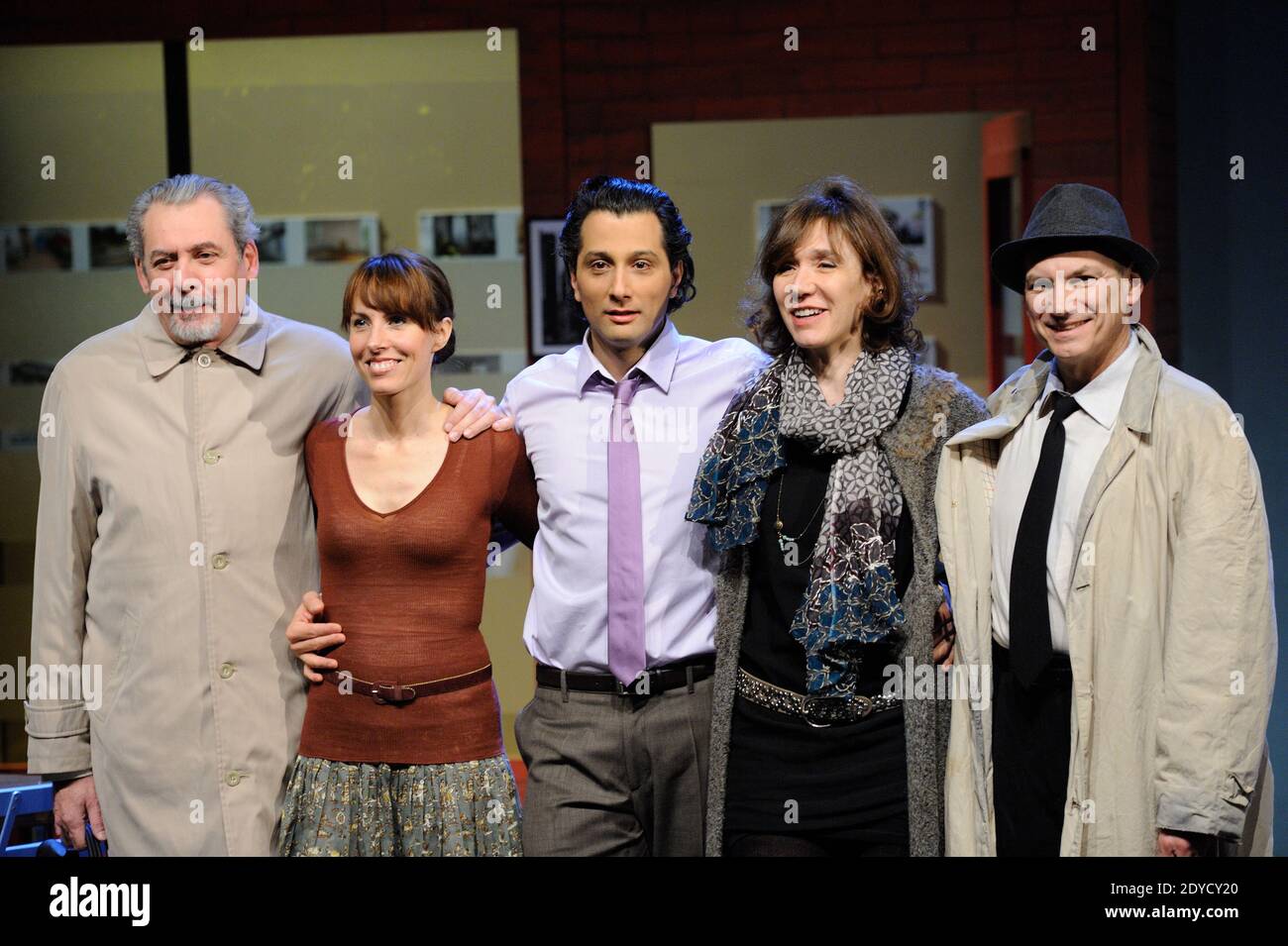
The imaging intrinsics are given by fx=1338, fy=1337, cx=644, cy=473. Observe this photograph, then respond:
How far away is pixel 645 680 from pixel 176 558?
102 cm

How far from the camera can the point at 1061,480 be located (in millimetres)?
2518

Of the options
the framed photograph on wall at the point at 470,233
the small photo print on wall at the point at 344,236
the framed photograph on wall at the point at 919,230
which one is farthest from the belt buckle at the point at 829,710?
the small photo print on wall at the point at 344,236

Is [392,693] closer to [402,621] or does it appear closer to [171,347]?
[402,621]

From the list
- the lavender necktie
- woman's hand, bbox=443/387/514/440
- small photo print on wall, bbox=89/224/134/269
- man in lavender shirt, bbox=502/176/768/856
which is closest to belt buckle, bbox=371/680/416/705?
man in lavender shirt, bbox=502/176/768/856

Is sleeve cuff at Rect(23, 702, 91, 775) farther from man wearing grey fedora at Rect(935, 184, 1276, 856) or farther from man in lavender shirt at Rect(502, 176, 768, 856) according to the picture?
man wearing grey fedora at Rect(935, 184, 1276, 856)

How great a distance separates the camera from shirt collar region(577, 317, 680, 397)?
2824mm

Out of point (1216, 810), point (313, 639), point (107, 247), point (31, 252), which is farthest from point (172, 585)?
point (31, 252)

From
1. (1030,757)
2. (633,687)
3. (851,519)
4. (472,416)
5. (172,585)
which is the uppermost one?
(472,416)

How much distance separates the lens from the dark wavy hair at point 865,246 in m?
2.65

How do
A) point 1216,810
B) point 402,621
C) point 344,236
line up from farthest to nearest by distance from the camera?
point 344,236, point 402,621, point 1216,810

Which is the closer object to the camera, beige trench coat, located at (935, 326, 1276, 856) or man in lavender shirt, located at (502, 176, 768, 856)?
beige trench coat, located at (935, 326, 1276, 856)

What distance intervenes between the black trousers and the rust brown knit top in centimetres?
100
